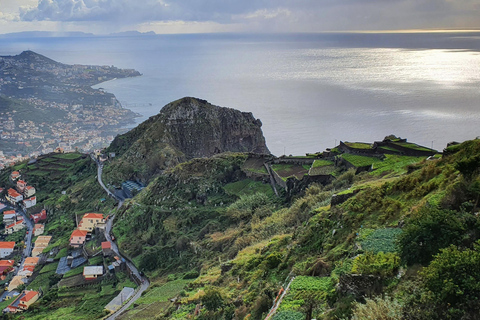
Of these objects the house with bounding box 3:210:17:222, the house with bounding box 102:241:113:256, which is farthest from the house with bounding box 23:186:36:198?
the house with bounding box 102:241:113:256

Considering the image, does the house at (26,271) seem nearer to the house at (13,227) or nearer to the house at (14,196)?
the house at (13,227)

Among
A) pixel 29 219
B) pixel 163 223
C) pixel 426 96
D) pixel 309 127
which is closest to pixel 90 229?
pixel 163 223

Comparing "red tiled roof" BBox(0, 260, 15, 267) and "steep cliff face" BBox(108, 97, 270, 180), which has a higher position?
"steep cliff face" BBox(108, 97, 270, 180)

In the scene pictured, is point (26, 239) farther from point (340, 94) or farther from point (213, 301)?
point (340, 94)

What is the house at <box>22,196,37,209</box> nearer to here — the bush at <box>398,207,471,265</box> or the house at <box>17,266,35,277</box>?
the house at <box>17,266,35,277</box>

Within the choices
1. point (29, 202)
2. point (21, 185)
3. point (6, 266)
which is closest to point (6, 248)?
point (6, 266)

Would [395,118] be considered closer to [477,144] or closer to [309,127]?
[309,127]

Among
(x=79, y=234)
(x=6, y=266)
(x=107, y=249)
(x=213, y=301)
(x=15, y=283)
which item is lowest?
(x=6, y=266)

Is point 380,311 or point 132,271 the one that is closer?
point 380,311
